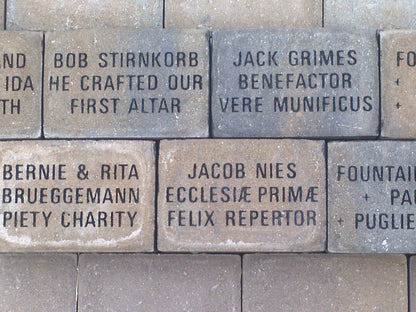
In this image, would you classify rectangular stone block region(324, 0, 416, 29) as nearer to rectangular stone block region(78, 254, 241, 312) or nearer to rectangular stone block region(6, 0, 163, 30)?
rectangular stone block region(6, 0, 163, 30)

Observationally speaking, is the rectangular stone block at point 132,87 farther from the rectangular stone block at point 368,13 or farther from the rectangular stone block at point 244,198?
the rectangular stone block at point 368,13

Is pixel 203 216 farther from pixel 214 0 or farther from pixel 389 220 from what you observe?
pixel 214 0

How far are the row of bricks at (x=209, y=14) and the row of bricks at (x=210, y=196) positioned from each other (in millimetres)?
930

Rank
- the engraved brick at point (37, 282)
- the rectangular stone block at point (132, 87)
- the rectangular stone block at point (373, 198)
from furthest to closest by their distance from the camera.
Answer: the engraved brick at point (37, 282) < the rectangular stone block at point (132, 87) < the rectangular stone block at point (373, 198)

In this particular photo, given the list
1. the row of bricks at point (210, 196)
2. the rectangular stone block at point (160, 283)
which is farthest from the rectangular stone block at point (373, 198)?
the rectangular stone block at point (160, 283)

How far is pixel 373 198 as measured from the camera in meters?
2.92

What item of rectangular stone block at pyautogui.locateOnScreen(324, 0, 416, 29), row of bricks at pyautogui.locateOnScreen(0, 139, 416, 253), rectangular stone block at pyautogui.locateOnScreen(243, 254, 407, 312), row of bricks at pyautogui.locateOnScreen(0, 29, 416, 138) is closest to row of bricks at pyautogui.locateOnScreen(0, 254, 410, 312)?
rectangular stone block at pyautogui.locateOnScreen(243, 254, 407, 312)

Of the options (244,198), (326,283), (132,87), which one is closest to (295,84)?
(244,198)

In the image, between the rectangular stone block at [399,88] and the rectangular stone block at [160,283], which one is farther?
the rectangular stone block at [160,283]

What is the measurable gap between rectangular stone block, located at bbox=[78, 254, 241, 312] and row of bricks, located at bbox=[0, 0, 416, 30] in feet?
5.63

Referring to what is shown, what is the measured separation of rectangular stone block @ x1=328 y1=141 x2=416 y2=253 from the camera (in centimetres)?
291

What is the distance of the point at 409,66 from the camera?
9.78ft

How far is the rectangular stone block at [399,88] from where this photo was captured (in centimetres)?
298

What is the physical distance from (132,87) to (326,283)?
6.28 ft
